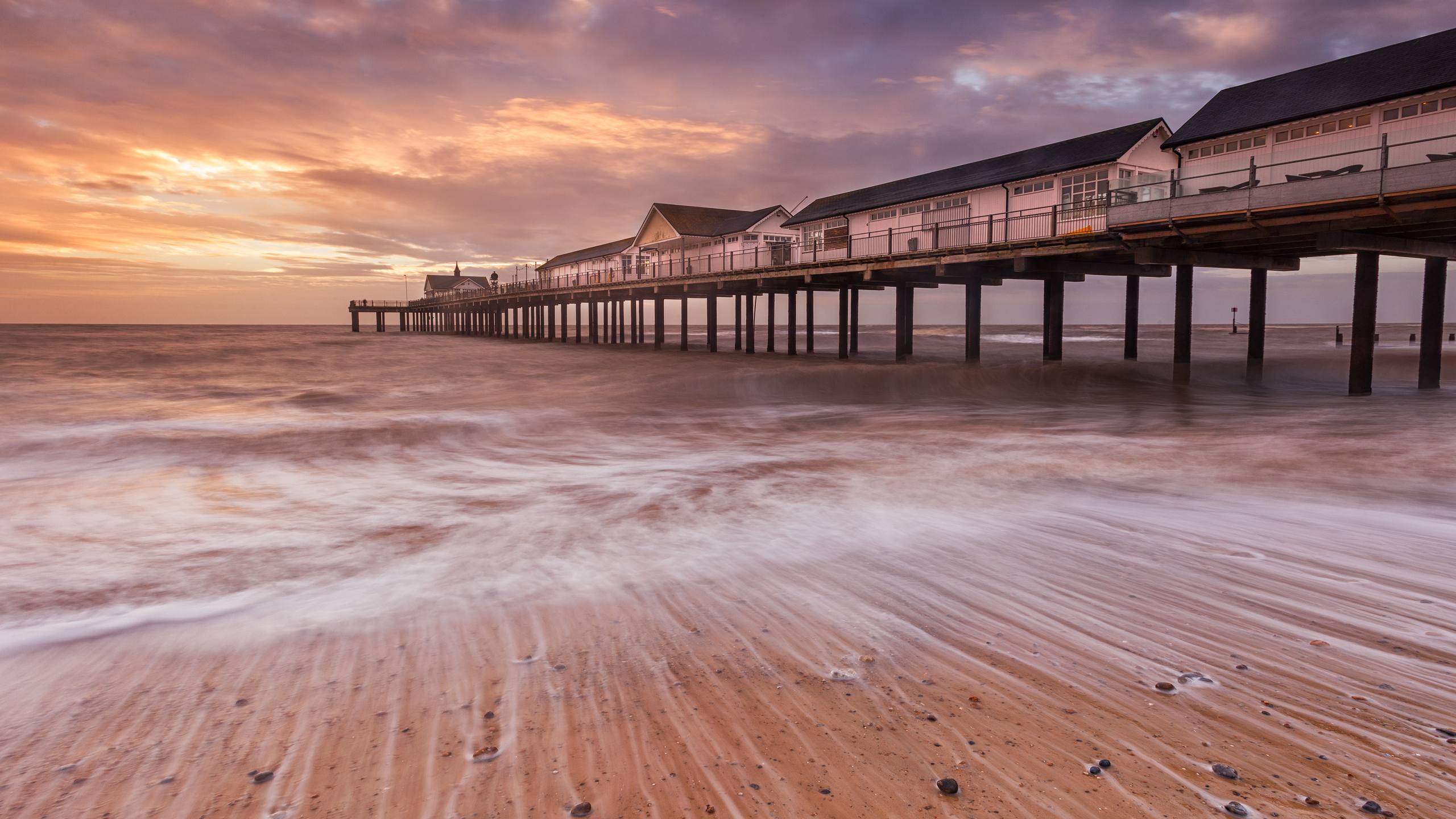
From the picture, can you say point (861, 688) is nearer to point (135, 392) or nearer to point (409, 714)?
point (409, 714)

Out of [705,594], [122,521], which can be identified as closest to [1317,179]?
[705,594]

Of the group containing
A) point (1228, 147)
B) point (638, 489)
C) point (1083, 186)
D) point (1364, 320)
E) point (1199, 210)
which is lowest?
point (638, 489)

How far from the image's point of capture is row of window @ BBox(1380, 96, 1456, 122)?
51.2ft

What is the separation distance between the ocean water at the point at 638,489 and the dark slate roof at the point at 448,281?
9053 centimetres

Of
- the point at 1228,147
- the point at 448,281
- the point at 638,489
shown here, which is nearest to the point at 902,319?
the point at 1228,147

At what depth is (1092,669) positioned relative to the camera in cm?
400

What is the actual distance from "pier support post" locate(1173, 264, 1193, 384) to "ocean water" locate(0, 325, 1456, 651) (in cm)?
126

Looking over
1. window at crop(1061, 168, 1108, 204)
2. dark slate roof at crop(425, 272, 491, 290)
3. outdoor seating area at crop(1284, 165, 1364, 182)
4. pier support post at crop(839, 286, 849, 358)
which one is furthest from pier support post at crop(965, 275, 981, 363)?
dark slate roof at crop(425, 272, 491, 290)

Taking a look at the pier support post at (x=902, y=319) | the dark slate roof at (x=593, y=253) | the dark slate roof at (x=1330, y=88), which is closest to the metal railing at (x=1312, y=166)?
the dark slate roof at (x=1330, y=88)

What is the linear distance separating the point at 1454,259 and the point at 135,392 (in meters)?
38.1

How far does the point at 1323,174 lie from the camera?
15109 mm

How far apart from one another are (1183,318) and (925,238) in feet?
32.3

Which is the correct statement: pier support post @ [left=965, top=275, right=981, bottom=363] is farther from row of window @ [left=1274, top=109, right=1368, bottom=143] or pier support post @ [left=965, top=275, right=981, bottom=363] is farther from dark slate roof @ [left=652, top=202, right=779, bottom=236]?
dark slate roof @ [left=652, top=202, right=779, bottom=236]

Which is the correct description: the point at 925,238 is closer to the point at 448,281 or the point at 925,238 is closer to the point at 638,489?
the point at 638,489
